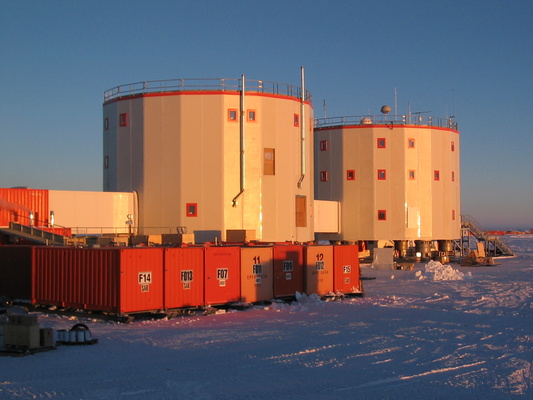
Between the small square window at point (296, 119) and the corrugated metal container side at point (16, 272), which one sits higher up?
the small square window at point (296, 119)

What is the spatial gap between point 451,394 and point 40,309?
58.8 feet

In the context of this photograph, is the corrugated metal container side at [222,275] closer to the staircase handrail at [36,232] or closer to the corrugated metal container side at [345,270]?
the corrugated metal container side at [345,270]

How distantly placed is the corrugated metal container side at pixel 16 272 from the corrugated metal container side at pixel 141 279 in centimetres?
579

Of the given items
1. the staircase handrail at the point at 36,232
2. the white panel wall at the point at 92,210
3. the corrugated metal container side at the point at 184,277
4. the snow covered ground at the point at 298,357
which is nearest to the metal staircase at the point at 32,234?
the staircase handrail at the point at 36,232

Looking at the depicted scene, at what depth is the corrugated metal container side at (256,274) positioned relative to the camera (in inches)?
1093

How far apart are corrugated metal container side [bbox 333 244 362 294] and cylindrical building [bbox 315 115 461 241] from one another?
80.3ft

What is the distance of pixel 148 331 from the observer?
21391 millimetres

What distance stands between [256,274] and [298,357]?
450 inches

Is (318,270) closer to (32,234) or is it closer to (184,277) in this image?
(184,277)

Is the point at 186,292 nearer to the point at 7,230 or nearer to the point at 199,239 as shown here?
the point at 7,230

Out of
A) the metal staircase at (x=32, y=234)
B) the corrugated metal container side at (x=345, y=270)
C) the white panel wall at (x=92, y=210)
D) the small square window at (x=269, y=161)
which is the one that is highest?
the small square window at (x=269, y=161)

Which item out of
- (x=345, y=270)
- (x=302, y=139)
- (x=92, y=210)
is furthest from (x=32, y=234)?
(x=302, y=139)

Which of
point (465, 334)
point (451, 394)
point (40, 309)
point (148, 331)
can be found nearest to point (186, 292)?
point (148, 331)

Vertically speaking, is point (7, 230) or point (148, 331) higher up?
point (7, 230)
